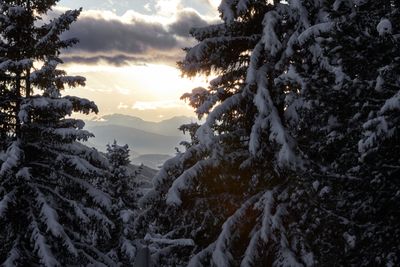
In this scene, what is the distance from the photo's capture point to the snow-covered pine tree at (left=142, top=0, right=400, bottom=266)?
23.2ft

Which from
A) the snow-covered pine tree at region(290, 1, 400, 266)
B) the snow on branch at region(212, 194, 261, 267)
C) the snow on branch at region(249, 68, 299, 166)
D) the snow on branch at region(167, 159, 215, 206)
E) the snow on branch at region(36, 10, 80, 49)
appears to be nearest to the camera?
the snow-covered pine tree at region(290, 1, 400, 266)

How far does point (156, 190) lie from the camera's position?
37.8ft

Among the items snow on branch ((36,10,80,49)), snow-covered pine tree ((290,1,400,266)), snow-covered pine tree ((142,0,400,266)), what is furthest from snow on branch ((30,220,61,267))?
snow-covered pine tree ((290,1,400,266))

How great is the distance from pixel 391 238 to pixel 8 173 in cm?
928

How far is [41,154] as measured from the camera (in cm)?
1464

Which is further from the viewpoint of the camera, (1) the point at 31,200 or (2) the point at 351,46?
(1) the point at 31,200

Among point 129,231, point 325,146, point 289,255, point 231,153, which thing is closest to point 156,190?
point 231,153

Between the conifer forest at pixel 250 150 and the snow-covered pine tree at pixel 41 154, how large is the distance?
55mm

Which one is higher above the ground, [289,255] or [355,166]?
[355,166]

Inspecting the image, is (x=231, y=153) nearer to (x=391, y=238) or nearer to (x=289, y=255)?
(x=289, y=255)

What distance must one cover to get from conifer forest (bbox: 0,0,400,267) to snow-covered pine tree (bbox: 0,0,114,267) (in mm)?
55

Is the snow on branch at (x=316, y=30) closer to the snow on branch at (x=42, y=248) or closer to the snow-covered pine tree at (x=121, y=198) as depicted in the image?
the snow on branch at (x=42, y=248)

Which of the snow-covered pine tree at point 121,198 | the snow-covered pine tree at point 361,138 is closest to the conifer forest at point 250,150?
the snow-covered pine tree at point 361,138

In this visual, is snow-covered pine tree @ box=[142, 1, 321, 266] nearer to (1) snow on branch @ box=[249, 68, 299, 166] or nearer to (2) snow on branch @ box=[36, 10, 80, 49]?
(1) snow on branch @ box=[249, 68, 299, 166]
